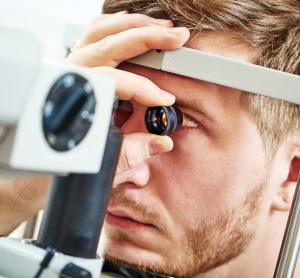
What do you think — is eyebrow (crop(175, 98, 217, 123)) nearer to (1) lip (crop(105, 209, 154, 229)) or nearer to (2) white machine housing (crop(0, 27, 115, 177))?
(1) lip (crop(105, 209, 154, 229))

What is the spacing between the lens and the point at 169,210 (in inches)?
45.8

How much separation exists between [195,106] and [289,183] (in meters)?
0.29

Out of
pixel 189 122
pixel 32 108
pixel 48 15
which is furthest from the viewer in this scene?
pixel 48 15

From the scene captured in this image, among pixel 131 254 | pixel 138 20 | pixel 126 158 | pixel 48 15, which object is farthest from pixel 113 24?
pixel 48 15

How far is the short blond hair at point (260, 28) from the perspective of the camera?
3.62 ft

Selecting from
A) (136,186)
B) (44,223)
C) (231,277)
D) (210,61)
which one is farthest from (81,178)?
(231,277)

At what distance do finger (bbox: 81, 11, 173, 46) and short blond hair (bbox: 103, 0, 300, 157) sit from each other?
43mm

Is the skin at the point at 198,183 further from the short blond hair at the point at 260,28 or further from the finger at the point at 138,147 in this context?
the finger at the point at 138,147

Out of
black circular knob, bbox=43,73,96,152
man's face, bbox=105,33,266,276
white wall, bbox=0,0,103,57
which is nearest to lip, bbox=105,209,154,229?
man's face, bbox=105,33,266,276

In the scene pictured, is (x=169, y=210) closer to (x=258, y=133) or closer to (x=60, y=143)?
(x=258, y=133)

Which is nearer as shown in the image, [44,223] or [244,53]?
[44,223]

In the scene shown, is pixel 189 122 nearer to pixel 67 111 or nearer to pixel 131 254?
pixel 131 254

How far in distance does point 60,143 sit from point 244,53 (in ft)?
2.39

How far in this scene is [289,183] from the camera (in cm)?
123
